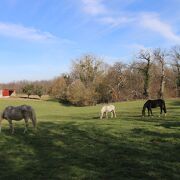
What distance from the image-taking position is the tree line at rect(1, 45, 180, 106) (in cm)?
8944

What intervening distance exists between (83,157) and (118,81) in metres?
84.2

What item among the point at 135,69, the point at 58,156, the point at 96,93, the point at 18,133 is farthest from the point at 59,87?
the point at 58,156

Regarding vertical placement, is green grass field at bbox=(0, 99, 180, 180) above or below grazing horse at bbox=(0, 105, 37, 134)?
below

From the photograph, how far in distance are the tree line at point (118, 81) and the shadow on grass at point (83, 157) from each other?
6866 cm

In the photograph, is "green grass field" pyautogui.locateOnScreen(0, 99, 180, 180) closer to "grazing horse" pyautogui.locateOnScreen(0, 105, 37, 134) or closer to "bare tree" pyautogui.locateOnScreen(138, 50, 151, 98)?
"grazing horse" pyautogui.locateOnScreen(0, 105, 37, 134)

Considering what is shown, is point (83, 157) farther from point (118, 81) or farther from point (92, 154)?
point (118, 81)

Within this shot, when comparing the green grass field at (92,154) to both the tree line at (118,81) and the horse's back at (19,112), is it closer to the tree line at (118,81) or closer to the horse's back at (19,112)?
the horse's back at (19,112)

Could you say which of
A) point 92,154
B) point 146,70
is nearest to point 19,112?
point 92,154

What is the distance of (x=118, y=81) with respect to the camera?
3816 inches

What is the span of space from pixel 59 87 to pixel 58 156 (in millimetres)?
86758

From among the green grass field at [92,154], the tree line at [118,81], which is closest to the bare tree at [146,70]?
the tree line at [118,81]

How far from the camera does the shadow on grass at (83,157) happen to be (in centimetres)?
1094

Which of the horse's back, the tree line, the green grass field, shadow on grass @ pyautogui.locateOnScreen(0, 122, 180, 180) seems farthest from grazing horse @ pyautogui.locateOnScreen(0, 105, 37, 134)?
the tree line

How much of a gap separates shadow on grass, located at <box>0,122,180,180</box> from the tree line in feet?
225
